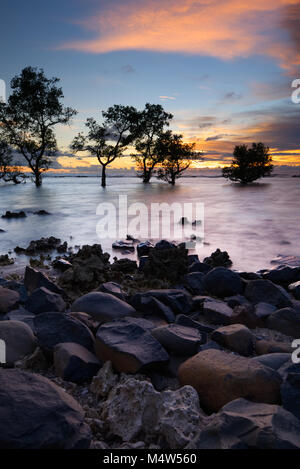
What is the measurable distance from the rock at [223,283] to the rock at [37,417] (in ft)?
11.1

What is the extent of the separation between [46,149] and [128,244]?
3011 centimetres

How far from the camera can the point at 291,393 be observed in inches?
89.8

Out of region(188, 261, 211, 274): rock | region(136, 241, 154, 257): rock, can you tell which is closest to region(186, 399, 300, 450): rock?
region(188, 261, 211, 274): rock

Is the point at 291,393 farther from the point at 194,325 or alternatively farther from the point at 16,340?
the point at 16,340

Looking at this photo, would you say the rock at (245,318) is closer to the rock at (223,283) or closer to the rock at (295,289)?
the rock at (223,283)

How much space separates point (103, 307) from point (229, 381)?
197cm

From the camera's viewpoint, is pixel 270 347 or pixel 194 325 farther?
pixel 194 325

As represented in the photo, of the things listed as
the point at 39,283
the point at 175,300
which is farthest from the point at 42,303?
the point at 175,300

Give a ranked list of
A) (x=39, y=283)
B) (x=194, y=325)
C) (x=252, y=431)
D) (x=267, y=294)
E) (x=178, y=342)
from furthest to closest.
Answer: (x=39, y=283) < (x=267, y=294) < (x=194, y=325) < (x=178, y=342) < (x=252, y=431)

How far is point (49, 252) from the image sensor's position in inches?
332

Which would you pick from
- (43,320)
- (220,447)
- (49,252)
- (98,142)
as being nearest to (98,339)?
(43,320)

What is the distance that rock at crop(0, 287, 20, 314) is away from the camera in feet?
13.8

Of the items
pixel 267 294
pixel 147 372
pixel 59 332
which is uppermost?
pixel 59 332
